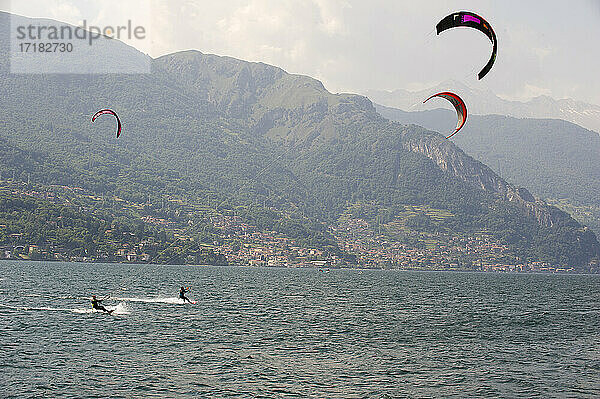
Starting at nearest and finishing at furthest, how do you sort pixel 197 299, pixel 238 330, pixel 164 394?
pixel 164 394 → pixel 238 330 → pixel 197 299

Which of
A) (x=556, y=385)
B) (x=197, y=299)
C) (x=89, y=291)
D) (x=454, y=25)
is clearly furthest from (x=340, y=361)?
(x=89, y=291)

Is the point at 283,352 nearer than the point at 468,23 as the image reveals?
No

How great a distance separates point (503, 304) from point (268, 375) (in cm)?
7189

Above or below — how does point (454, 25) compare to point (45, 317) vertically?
above

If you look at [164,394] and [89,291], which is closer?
[164,394]

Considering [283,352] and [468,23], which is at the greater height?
[468,23]

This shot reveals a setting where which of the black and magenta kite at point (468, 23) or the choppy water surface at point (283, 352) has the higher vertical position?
the black and magenta kite at point (468, 23)

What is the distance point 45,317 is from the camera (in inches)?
2351

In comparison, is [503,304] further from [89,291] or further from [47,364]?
[47,364]

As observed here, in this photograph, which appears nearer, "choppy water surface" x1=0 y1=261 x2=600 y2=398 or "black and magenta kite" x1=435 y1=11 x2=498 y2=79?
"choppy water surface" x1=0 y1=261 x2=600 y2=398

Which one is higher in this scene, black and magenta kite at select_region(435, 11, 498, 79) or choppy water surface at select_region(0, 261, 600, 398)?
black and magenta kite at select_region(435, 11, 498, 79)

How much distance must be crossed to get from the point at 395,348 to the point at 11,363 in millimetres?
26463

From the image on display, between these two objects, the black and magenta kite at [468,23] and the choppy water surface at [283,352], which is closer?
the choppy water surface at [283,352]

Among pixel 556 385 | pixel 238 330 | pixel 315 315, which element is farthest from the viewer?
pixel 315 315
